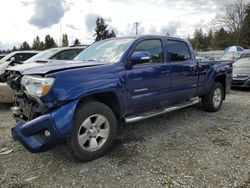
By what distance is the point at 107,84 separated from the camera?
392cm

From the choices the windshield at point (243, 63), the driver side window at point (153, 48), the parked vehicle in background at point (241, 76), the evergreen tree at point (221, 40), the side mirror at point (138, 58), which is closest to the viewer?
the side mirror at point (138, 58)

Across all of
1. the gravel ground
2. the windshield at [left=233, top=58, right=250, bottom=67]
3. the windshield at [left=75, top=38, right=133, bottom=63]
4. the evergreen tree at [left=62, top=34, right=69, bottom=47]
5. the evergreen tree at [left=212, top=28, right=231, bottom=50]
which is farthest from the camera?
the evergreen tree at [left=212, top=28, right=231, bottom=50]

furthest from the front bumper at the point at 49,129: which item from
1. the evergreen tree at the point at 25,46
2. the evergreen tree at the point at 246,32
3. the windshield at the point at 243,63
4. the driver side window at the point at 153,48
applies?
the evergreen tree at the point at 25,46

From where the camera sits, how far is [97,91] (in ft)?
12.5

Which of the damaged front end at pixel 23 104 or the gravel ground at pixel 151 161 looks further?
the damaged front end at pixel 23 104

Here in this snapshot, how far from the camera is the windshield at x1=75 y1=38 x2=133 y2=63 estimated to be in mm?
4449

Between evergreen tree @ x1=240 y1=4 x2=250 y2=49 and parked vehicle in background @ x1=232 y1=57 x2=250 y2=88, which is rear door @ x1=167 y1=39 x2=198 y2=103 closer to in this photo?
parked vehicle in background @ x1=232 y1=57 x2=250 y2=88

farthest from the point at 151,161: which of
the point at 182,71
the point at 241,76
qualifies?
the point at 241,76

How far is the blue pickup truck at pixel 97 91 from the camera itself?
345 cm

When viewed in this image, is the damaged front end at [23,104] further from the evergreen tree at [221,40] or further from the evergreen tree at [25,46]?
the evergreen tree at [25,46]

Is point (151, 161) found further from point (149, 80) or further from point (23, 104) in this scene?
point (23, 104)

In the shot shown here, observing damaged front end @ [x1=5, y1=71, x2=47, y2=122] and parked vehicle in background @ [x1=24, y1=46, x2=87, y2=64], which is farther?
parked vehicle in background @ [x1=24, y1=46, x2=87, y2=64]

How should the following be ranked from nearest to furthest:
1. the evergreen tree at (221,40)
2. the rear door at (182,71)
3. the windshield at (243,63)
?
the rear door at (182,71)
the windshield at (243,63)
the evergreen tree at (221,40)

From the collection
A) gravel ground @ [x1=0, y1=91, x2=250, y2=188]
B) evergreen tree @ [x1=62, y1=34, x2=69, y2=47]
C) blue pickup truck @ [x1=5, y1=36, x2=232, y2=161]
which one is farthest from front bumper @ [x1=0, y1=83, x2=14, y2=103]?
evergreen tree @ [x1=62, y1=34, x2=69, y2=47]
